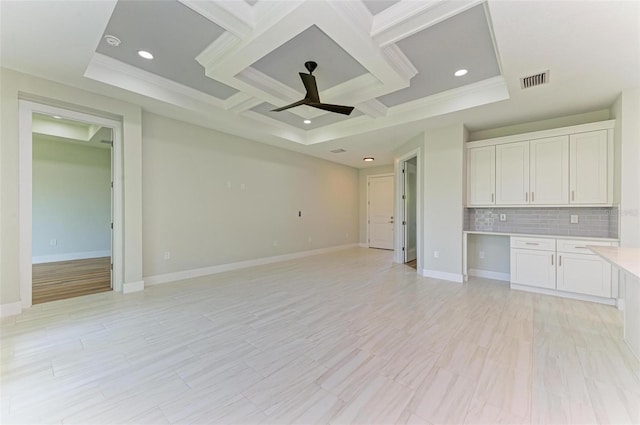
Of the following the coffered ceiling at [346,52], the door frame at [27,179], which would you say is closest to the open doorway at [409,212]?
the coffered ceiling at [346,52]

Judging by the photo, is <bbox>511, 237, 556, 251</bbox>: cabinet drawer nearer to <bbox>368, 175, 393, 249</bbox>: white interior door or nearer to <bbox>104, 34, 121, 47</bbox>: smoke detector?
<bbox>368, 175, 393, 249</bbox>: white interior door

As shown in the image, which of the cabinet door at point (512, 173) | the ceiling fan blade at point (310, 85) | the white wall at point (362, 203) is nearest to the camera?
the ceiling fan blade at point (310, 85)

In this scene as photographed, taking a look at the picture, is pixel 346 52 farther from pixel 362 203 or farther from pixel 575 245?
pixel 362 203

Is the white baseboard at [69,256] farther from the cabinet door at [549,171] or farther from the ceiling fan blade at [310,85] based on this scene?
the cabinet door at [549,171]

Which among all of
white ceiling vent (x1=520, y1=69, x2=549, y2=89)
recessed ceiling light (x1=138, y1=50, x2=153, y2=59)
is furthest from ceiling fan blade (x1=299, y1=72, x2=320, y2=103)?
white ceiling vent (x1=520, y1=69, x2=549, y2=89)

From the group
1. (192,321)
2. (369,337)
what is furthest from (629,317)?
(192,321)

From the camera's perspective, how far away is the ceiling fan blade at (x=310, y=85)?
303cm

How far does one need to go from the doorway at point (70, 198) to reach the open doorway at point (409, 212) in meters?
6.20

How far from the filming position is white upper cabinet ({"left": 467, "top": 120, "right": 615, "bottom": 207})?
3627 millimetres

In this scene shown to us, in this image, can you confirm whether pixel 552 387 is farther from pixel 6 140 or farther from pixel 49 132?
pixel 49 132

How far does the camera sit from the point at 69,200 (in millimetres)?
6488

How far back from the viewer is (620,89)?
3.21 m

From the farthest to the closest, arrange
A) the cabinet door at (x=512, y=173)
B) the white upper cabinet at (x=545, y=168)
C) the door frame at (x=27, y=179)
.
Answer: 1. the cabinet door at (x=512, y=173)
2. the white upper cabinet at (x=545, y=168)
3. the door frame at (x=27, y=179)

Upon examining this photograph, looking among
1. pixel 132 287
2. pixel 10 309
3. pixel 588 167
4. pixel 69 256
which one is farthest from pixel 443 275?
pixel 69 256
